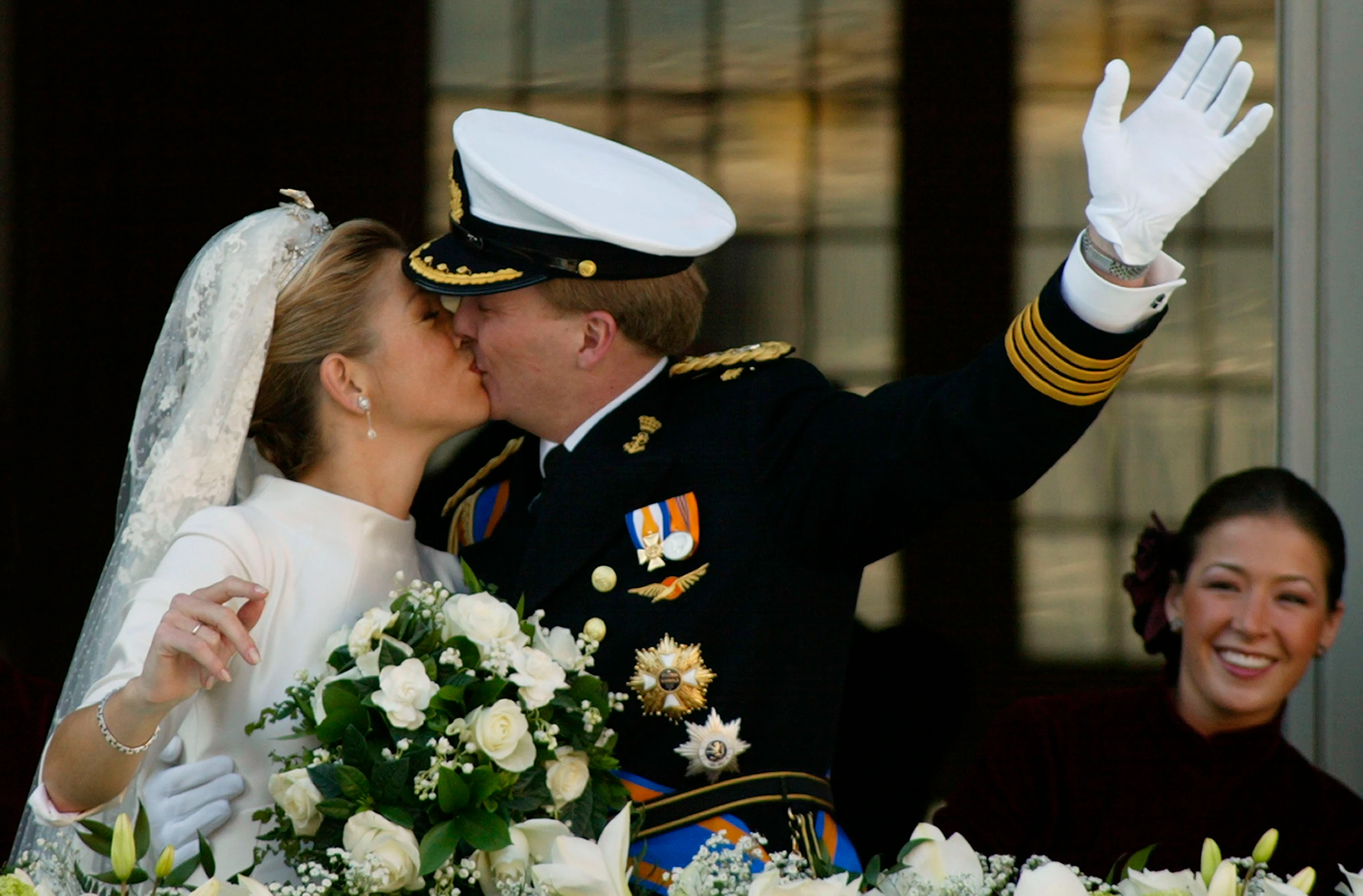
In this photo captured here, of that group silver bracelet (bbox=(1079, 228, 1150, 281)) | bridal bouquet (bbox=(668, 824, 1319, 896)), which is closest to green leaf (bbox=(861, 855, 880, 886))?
bridal bouquet (bbox=(668, 824, 1319, 896))

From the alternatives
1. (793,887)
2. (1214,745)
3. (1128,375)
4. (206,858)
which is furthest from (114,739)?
(1128,375)

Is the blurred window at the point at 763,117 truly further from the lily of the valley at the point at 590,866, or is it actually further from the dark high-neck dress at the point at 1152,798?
the lily of the valley at the point at 590,866

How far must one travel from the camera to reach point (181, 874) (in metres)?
1.69

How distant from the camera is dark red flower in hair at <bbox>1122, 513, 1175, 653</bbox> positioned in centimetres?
288

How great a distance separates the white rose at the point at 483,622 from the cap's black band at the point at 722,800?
0.35 m

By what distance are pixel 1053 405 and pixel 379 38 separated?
1.94 metres

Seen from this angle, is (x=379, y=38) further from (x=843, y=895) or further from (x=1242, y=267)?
(x=843, y=895)

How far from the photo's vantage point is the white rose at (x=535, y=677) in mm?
1791

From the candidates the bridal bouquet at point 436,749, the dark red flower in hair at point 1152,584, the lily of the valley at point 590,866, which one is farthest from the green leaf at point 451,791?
the dark red flower in hair at point 1152,584

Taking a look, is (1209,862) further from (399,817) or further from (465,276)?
(465,276)

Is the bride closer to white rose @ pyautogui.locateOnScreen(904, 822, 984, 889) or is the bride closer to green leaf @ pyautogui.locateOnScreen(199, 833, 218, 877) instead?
green leaf @ pyautogui.locateOnScreen(199, 833, 218, 877)

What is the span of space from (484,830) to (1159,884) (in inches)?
27.7

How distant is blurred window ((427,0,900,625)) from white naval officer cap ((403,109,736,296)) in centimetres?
96

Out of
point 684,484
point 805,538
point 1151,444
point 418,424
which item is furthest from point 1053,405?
point 1151,444
